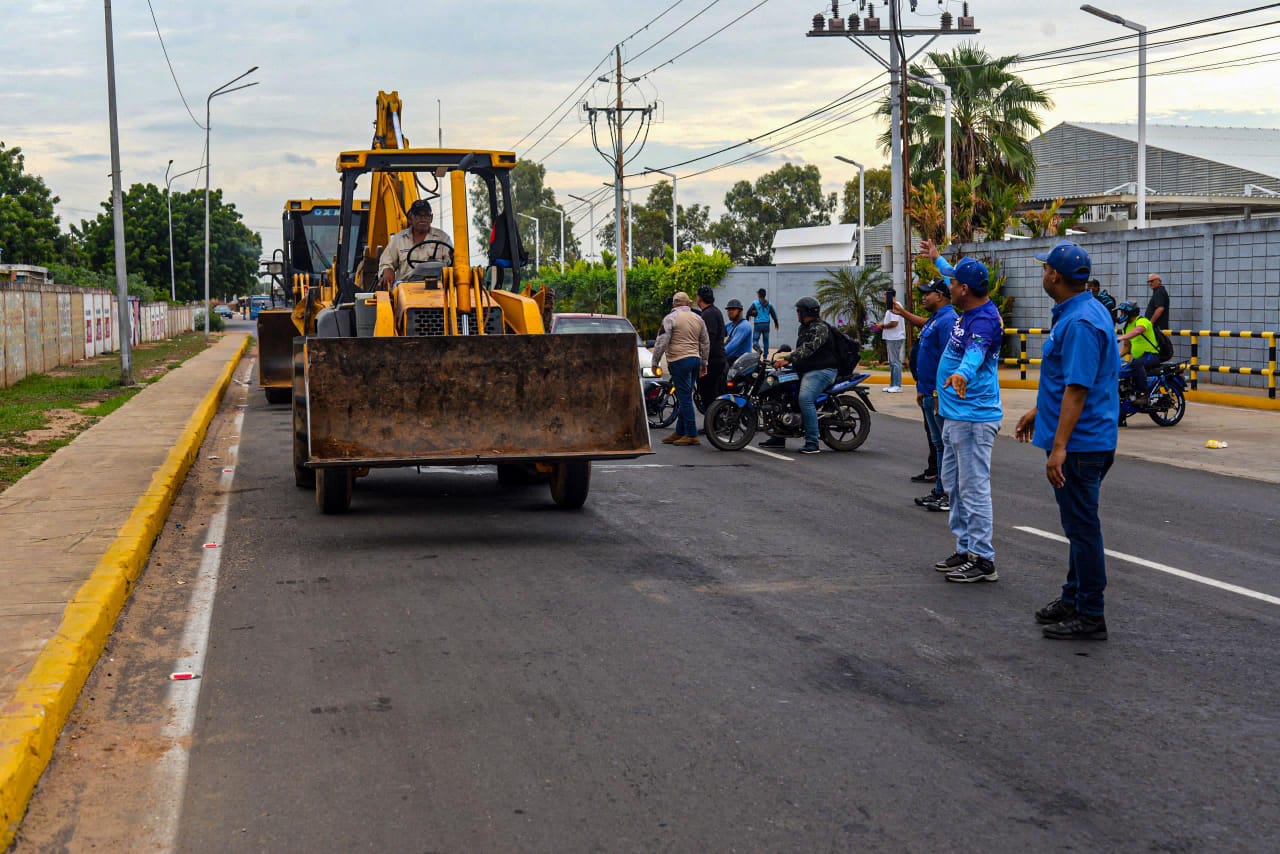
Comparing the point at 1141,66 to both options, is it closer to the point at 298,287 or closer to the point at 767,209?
the point at 298,287

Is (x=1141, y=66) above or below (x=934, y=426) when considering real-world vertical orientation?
above

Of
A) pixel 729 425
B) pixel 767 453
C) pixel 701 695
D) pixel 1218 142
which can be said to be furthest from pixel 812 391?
pixel 1218 142

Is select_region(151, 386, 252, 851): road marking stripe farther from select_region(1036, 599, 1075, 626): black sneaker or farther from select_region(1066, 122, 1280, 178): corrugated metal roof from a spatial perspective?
select_region(1066, 122, 1280, 178): corrugated metal roof

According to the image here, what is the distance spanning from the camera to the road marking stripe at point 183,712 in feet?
15.0

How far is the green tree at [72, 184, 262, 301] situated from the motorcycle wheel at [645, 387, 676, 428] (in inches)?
2696

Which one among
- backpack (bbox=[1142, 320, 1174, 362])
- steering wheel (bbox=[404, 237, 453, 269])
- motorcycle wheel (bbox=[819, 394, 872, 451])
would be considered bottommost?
motorcycle wheel (bbox=[819, 394, 872, 451])

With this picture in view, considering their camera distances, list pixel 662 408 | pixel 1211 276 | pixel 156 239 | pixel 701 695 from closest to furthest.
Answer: pixel 701 695 → pixel 662 408 → pixel 1211 276 → pixel 156 239

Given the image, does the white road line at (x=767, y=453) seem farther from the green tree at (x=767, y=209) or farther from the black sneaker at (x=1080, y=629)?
the green tree at (x=767, y=209)

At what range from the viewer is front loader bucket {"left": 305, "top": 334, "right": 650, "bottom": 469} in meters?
9.70

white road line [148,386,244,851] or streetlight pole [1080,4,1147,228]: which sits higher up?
streetlight pole [1080,4,1147,228]

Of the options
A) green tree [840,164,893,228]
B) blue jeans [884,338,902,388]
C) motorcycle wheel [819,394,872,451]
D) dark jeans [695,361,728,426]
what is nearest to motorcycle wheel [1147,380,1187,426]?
motorcycle wheel [819,394,872,451]

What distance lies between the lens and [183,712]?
570 cm

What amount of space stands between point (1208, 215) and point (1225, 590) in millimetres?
41827

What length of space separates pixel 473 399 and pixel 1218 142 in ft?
177
